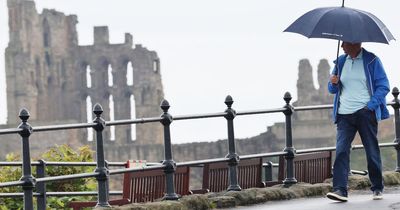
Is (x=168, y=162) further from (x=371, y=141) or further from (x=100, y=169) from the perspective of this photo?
(x=371, y=141)

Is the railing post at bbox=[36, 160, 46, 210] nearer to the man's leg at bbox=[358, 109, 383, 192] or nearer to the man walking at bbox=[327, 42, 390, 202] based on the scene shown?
the man walking at bbox=[327, 42, 390, 202]

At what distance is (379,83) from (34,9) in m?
82.3

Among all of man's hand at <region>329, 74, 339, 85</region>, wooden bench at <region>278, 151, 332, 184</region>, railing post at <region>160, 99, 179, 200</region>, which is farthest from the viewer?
wooden bench at <region>278, 151, 332, 184</region>

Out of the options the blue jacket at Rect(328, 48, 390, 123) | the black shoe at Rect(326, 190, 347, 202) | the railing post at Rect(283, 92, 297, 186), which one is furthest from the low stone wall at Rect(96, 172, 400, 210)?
the blue jacket at Rect(328, 48, 390, 123)

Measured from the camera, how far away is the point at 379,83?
46.5ft

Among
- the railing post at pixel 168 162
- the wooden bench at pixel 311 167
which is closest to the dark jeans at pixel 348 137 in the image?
the railing post at pixel 168 162

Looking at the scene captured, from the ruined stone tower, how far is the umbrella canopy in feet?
263

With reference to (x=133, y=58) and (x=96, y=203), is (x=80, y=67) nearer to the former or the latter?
(x=133, y=58)

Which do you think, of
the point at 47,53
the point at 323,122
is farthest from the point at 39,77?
the point at 323,122

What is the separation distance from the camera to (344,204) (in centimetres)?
1436

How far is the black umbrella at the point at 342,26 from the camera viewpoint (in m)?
14.0

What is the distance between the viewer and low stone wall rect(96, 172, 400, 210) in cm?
1406

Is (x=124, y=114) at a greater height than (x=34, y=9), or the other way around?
(x=34, y=9)

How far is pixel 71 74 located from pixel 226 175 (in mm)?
86234
